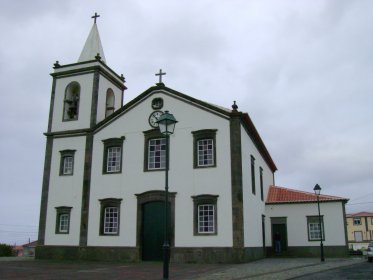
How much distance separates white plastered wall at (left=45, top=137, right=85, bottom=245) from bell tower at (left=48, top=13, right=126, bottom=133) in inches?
45.1

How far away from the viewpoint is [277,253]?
28078 millimetres

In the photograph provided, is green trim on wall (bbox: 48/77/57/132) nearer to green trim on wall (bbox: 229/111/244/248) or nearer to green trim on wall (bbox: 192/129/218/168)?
green trim on wall (bbox: 192/129/218/168)

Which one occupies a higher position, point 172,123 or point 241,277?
point 172,123

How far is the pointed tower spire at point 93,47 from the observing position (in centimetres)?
2706

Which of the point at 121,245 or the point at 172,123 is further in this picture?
the point at 121,245

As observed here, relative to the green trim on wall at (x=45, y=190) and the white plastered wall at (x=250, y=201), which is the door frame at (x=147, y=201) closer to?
the white plastered wall at (x=250, y=201)

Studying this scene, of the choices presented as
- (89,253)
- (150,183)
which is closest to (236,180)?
(150,183)

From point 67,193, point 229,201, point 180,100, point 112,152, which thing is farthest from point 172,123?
point 67,193

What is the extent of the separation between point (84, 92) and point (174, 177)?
8.50m

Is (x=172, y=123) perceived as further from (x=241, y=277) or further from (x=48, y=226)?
(x=48, y=226)

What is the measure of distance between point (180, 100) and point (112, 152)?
4974mm

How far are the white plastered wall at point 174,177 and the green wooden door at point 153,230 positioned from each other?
1.93 feet

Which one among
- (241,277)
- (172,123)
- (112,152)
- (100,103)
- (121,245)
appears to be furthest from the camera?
(100,103)

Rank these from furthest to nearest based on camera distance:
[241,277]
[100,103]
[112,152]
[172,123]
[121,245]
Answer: [100,103] < [112,152] < [121,245] < [241,277] < [172,123]
